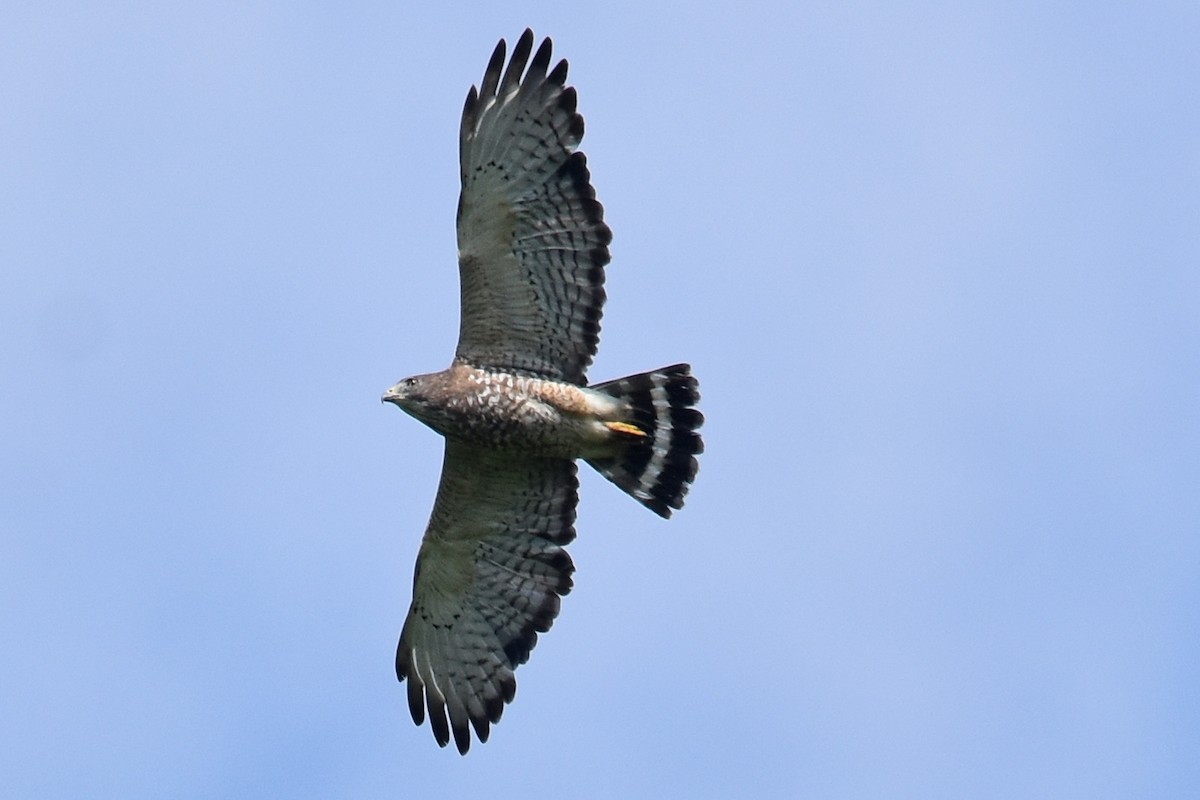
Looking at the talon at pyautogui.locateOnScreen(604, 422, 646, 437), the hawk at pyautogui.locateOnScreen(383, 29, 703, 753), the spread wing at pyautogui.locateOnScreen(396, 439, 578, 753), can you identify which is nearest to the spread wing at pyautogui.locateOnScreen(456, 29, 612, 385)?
the hawk at pyautogui.locateOnScreen(383, 29, 703, 753)

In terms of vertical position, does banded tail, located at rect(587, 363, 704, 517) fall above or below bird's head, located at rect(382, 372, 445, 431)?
above

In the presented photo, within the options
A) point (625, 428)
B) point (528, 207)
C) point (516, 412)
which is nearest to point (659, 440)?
point (625, 428)

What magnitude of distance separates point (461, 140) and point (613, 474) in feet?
8.03

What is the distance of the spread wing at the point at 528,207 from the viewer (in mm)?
13703

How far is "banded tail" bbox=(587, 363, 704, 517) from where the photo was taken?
14.4 metres

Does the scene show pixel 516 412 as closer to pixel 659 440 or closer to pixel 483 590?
pixel 659 440

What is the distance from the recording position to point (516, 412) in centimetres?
1386

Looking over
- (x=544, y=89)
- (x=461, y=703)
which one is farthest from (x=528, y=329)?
(x=461, y=703)

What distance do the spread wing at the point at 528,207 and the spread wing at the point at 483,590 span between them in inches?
44.8

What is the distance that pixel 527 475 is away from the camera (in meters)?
14.4

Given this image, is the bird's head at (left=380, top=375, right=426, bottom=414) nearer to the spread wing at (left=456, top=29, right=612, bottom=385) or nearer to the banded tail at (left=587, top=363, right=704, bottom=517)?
the spread wing at (left=456, top=29, right=612, bottom=385)

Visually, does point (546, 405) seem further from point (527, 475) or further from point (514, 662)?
point (514, 662)

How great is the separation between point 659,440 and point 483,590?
5.04 ft

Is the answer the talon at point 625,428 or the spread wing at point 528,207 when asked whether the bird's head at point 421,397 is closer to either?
the spread wing at point 528,207
